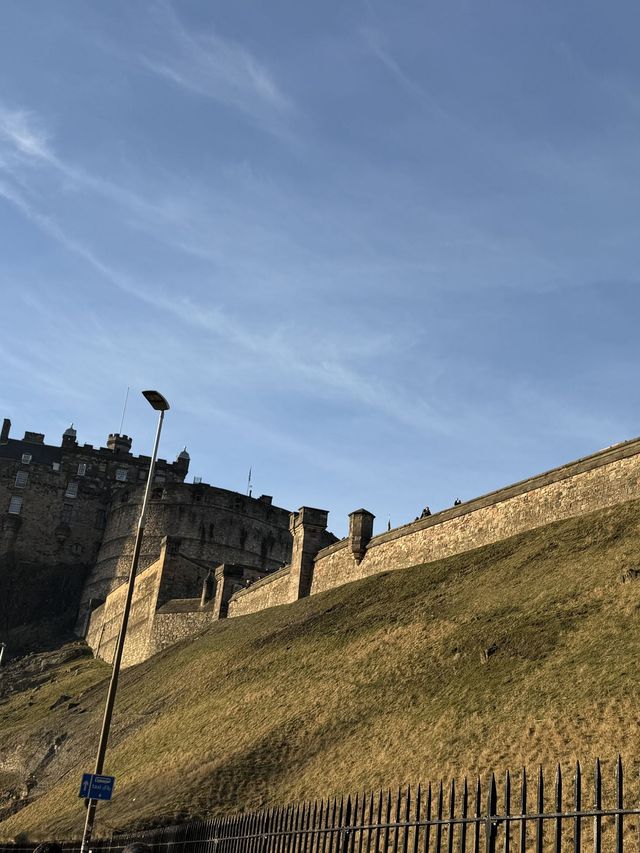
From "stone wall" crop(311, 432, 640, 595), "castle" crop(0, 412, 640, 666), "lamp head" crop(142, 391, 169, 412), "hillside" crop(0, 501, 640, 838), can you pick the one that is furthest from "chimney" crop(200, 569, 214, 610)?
"lamp head" crop(142, 391, 169, 412)

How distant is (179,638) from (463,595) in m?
28.5

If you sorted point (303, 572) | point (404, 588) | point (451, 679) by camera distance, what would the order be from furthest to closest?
point (303, 572) → point (404, 588) → point (451, 679)

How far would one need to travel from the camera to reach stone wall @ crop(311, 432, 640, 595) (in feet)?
97.6

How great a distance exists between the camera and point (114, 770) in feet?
103

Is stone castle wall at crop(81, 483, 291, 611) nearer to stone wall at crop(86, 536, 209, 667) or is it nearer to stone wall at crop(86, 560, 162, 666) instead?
stone wall at crop(86, 560, 162, 666)

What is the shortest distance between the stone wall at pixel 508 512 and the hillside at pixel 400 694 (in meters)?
0.86

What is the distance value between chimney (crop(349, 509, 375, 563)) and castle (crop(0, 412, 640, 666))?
52 mm

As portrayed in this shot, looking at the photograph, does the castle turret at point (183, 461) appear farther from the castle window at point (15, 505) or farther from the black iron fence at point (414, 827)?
the black iron fence at point (414, 827)

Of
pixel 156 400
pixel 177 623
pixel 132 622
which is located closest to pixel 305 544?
pixel 177 623

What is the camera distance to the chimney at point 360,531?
4194 centimetres

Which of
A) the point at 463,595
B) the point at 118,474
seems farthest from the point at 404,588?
the point at 118,474

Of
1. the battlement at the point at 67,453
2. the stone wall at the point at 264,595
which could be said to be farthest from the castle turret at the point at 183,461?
the stone wall at the point at 264,595

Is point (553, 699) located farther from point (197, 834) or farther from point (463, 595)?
point (463, 595)

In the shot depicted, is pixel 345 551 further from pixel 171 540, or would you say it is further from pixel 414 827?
pixel 414 827
